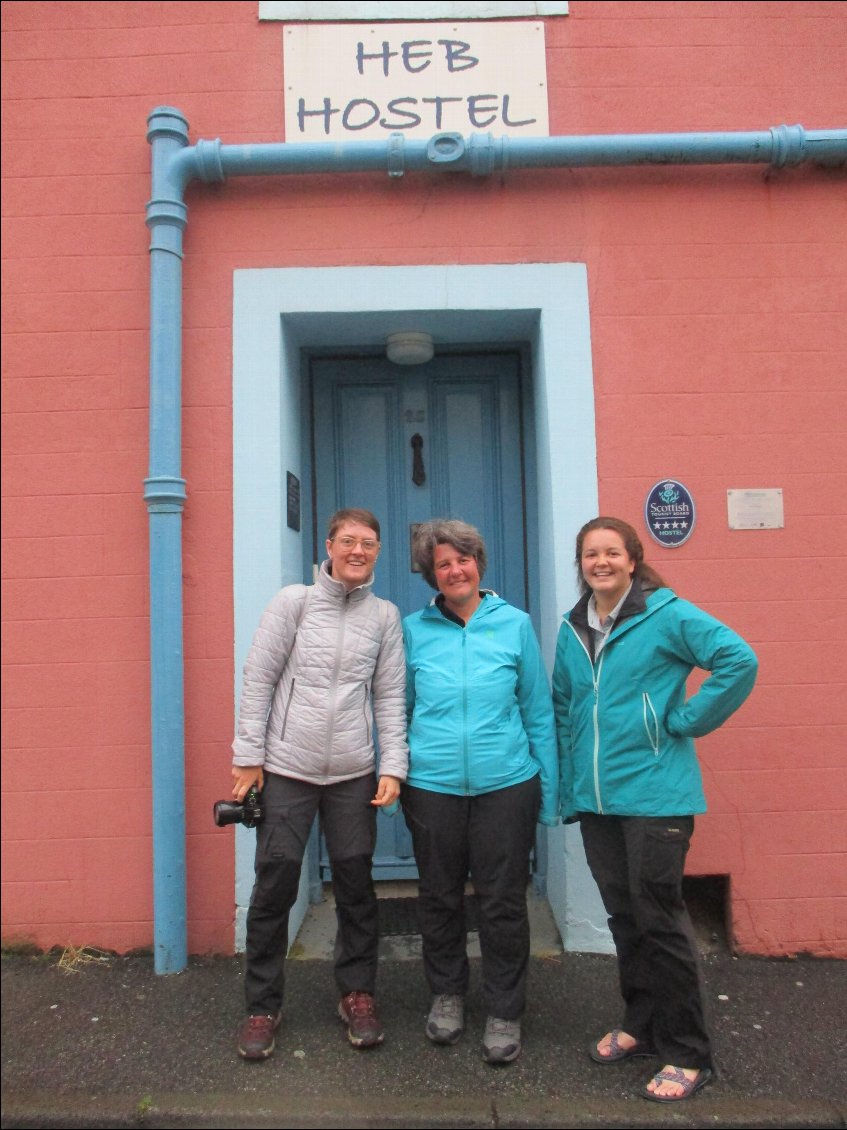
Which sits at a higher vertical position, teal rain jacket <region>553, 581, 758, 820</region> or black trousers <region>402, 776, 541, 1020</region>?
teal rain jacket <region>553, 581, 758, 820</region>

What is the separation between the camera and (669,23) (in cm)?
377

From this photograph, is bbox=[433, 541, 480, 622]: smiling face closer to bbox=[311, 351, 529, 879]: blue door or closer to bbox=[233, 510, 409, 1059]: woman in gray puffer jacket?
bbox=[233, 510, 409, 1059]: woman in gray puffer jacket

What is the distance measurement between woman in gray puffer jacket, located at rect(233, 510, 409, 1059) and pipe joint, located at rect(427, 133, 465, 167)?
1.67m

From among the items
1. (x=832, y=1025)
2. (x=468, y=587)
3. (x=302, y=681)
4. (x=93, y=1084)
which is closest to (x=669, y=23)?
(x=468, y=587)

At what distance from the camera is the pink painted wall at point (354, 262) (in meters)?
3.60

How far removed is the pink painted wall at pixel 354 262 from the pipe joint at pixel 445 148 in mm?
155

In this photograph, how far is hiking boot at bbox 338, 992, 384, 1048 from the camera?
2877 mm

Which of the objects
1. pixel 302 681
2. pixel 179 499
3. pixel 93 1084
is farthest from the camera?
pixel 179 499

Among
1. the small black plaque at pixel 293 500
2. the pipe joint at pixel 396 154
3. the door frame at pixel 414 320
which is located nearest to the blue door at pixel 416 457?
the small black plaque at pixel 293 500

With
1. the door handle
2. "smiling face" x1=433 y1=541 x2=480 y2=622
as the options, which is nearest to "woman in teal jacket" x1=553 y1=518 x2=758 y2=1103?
"smiling face" x1=433 y1=541 x2=480 y2=622

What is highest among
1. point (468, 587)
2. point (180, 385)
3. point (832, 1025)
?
point (180, 385)

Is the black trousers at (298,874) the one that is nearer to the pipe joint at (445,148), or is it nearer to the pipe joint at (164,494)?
the pipe joint at (164,494)

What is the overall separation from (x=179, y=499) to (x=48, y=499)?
0.61 m

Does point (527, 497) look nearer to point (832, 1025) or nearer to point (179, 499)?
point (179, 499)
